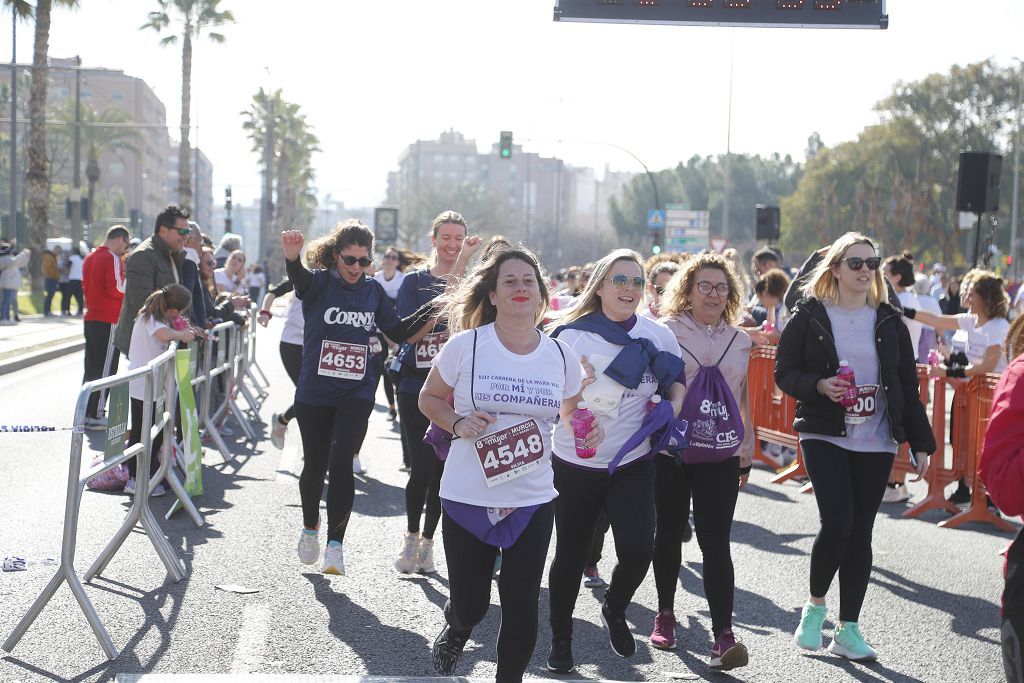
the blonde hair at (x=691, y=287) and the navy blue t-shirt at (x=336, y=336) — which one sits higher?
the blonde hair at (x=691, y=287)

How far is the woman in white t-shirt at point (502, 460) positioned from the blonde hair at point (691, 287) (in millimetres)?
1465

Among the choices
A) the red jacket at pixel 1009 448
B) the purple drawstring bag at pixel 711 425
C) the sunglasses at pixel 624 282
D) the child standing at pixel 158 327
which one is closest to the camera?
the red jacket at pixel 1009 448

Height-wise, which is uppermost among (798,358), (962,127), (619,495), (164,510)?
(962,127)

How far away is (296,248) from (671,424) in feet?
7.54

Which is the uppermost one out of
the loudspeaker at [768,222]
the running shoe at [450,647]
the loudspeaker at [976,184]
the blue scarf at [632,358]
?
the loudspeaker at [976,184]

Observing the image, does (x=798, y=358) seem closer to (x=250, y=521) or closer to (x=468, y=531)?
(x=468, y=531)

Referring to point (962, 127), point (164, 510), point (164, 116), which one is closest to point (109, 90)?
point (164, 116)

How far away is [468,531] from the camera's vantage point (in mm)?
4590

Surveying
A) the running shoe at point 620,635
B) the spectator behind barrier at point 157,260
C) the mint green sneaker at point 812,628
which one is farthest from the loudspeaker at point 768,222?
the running shoe at point 620,635

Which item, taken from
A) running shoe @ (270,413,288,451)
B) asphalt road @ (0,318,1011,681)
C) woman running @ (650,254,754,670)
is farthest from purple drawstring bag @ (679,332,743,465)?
running shoe @ (270,413,288,451)

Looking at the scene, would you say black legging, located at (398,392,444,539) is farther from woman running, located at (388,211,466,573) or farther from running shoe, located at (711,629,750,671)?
running shoe, located at (711,629,750,671)

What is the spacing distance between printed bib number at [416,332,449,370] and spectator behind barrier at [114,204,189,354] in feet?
12.0

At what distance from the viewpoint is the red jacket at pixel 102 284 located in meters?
13.4

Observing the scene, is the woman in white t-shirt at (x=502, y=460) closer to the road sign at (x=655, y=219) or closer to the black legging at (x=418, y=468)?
the black legging at (x=418, y=468)
